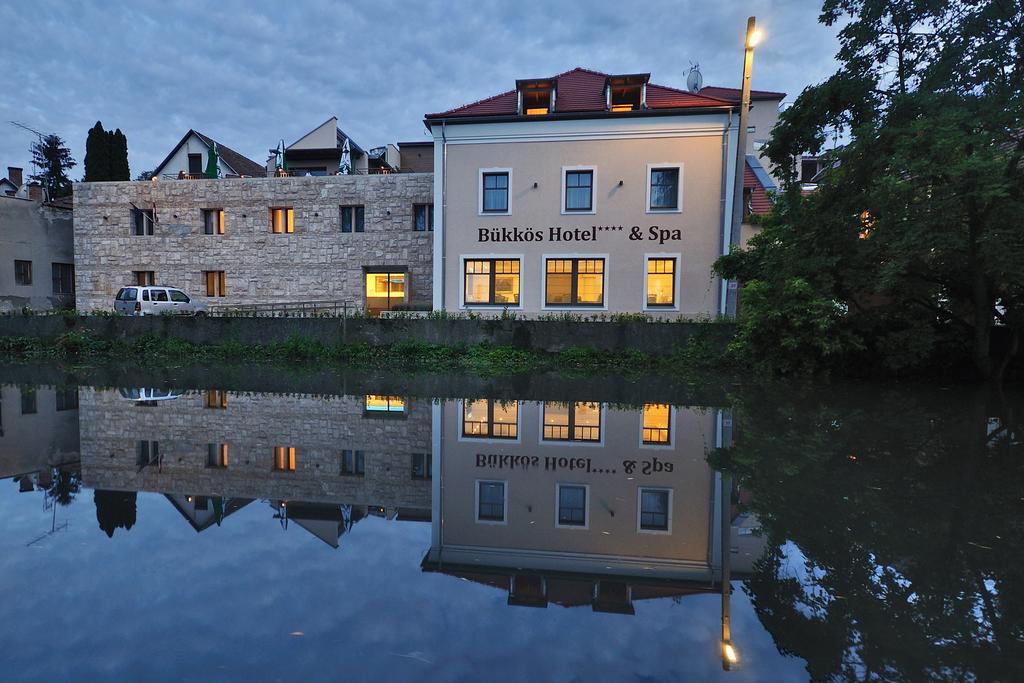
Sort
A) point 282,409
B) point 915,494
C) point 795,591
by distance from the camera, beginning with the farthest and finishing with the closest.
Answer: point 282,409 → point 915,494 → point 795,591

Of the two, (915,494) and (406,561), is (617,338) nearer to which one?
(915,494)

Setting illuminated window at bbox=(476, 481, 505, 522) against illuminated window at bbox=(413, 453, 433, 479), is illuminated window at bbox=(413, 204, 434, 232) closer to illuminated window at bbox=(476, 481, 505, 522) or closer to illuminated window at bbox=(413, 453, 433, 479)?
illuminated window at bbox=(413, 453, 433, 479)

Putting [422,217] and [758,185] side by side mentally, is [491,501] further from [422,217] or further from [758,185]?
[422,217]

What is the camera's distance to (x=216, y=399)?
1019 centimetres

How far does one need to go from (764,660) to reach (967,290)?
Result: 45.2 feet

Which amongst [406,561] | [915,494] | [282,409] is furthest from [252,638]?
[282,409]

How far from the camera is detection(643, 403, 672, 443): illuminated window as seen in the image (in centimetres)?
747

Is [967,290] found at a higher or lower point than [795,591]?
higher

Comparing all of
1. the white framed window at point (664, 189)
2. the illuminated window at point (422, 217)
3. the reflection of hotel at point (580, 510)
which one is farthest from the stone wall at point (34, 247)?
the reflection of hotel at point (580, 510)

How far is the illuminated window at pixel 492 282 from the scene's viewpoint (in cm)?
2094

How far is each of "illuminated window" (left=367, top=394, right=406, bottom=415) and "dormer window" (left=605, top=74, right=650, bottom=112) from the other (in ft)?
49.6

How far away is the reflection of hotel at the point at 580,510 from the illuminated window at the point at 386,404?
1339mm

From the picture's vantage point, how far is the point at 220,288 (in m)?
26.9

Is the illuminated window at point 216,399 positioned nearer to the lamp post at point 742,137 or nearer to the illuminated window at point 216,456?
the illuminated window at point 216,456
